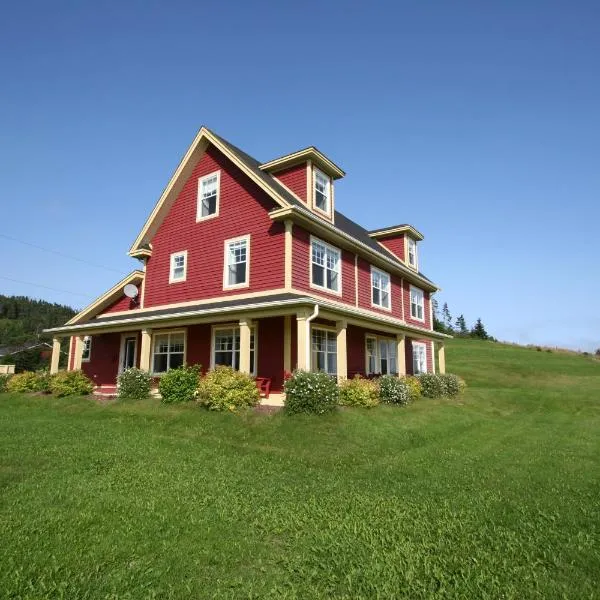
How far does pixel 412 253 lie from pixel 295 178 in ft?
40.4

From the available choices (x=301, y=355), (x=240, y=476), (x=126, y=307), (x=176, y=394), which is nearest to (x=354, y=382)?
(x=301, y=355)

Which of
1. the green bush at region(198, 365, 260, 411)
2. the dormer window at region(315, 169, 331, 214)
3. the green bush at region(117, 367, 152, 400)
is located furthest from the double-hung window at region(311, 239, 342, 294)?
the green bush at region(117, 367, 152, 400)

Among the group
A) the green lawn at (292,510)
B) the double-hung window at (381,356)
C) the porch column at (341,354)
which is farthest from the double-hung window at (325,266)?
the green lawn at (292,510)

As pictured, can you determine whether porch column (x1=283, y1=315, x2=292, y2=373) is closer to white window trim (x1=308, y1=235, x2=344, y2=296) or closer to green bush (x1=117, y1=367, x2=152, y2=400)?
white window trim (x1=308, y1=235, x2=344, y2=296)

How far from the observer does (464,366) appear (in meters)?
42.3

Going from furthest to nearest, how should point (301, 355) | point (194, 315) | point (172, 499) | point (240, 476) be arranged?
point (194, 315)
point (301, 355)
point (240, 476)
point (172, 499)

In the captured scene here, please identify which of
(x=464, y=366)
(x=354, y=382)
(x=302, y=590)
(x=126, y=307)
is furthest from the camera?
(x=464, y=366)

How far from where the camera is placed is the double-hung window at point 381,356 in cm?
2336

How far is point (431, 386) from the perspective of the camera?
22344 millimetres

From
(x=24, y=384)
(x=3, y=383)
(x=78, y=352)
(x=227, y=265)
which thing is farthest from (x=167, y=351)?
(x=3, y=383)

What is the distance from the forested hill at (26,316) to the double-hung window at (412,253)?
96.7 m

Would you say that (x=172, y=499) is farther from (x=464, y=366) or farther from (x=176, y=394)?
(x=464, y=366)

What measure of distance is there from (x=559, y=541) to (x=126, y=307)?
21968 millimetres

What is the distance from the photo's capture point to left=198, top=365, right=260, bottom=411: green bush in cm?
1418
